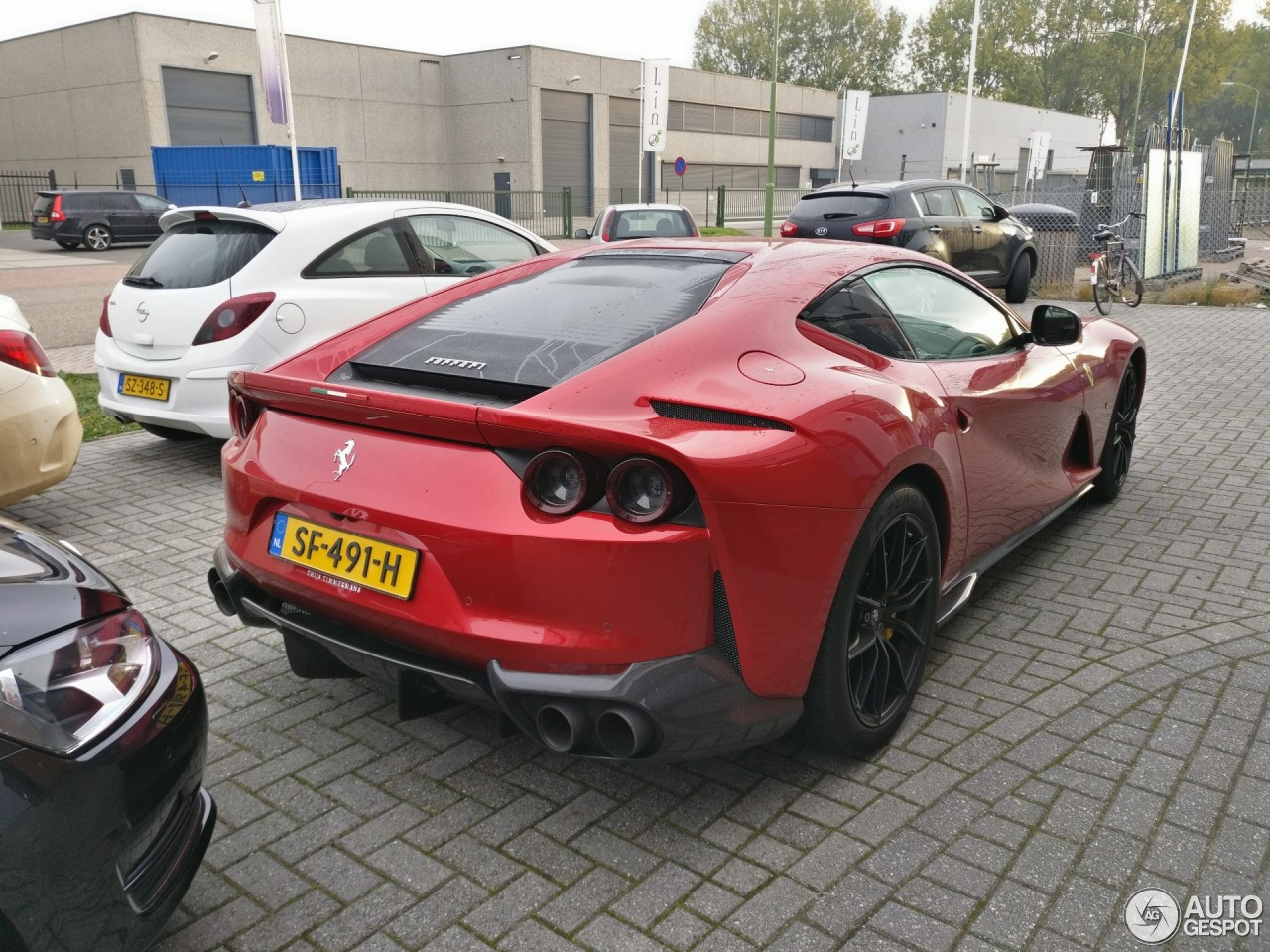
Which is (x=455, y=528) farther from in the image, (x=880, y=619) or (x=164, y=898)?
(x=880, y=619)

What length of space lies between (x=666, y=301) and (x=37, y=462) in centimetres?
345

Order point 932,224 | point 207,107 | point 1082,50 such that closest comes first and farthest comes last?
point 932,224, point 207,107, point 1082,50

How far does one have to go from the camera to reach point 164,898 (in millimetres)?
1979

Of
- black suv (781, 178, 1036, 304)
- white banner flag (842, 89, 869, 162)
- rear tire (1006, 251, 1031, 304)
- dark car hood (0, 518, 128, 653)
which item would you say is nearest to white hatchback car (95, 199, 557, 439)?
dark car hood (0, 518, 128, 653)

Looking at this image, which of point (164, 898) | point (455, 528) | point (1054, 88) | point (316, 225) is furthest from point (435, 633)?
point (1054, 88)

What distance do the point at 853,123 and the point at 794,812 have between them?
104 feet

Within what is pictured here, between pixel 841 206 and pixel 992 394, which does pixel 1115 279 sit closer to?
pixel 841 206

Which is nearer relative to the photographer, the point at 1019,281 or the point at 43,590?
the point at 43,590

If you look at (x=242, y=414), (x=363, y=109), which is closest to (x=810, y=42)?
(x=363, y=109)

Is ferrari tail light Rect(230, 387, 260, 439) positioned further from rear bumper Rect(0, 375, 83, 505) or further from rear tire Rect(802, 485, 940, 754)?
rear bumper Rect(0, 375, 83, 505)

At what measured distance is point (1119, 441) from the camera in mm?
5551

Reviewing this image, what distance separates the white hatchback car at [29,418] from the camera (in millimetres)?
4781

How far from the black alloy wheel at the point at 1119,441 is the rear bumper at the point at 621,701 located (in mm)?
3386

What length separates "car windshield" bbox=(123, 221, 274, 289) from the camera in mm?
6035
